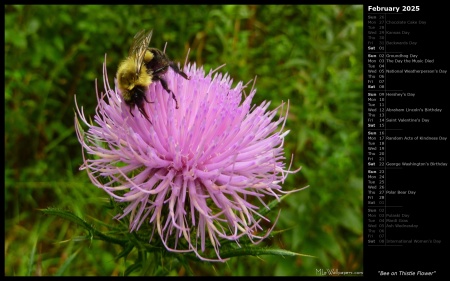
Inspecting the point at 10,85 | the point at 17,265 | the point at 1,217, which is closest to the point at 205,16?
the point at 10,85

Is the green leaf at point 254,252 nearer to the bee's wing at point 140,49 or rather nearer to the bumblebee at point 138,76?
the bumblebee at point 138,76

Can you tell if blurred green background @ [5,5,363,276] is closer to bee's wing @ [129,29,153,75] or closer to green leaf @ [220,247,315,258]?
green leaf @ [220,247,315,258]

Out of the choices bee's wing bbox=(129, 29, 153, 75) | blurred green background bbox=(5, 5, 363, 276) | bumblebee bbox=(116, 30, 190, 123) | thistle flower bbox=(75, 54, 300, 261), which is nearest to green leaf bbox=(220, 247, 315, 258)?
thistle flower bbox=(75, 54, 300, 261)

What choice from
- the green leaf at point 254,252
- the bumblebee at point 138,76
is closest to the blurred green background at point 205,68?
the green leaf at point 254,252
